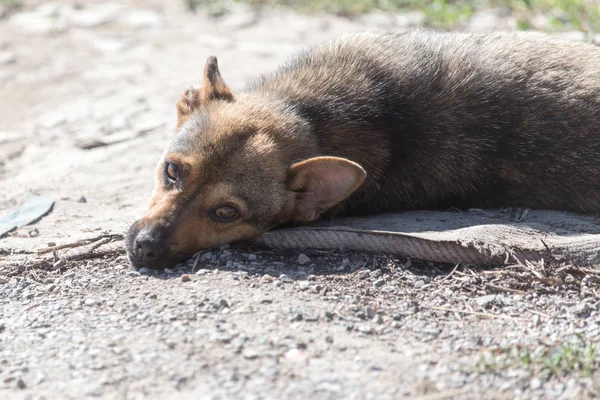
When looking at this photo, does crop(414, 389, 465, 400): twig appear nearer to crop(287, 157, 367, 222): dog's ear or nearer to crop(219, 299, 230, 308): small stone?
crop(219, 299, 230, 308): small stone

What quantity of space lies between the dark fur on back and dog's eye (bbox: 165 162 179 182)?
97 cm

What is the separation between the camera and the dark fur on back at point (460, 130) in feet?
20.8

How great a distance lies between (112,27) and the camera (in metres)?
12.0

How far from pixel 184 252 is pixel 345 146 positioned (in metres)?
1.39

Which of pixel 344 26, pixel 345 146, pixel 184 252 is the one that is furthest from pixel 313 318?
pixel 344 26

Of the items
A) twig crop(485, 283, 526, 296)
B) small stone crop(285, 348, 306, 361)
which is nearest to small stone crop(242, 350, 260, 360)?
small stone crop(285, 348, 306, 361)

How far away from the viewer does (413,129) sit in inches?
250

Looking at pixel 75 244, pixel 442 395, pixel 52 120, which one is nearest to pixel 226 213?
pixel 75 244

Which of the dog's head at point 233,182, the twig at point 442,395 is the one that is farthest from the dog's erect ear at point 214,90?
the twig at point 442,395

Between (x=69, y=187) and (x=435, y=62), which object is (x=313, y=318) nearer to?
(x=435, y=62)

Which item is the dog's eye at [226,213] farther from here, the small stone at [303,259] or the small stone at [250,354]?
the small stone at [250,354]

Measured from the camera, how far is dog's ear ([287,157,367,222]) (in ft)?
18.7

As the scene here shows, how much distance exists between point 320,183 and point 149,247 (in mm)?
1188

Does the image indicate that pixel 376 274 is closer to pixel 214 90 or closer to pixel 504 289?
pixel 504 289
